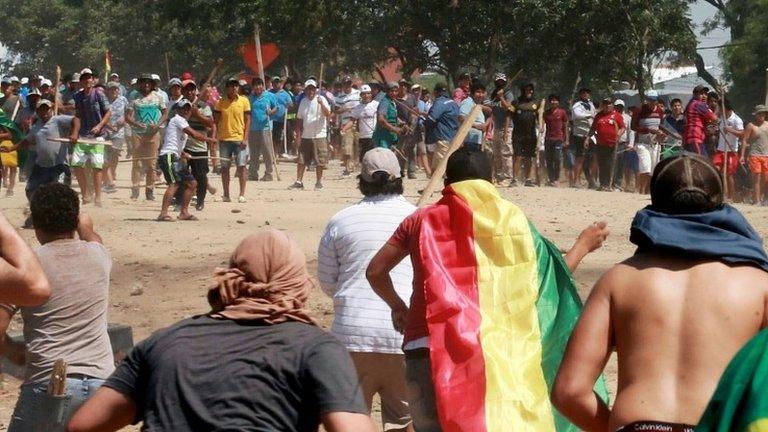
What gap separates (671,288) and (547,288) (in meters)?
2.38

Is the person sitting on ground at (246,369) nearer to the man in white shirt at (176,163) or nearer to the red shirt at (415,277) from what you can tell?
the red shirt at (415,277)

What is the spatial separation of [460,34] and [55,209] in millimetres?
29633

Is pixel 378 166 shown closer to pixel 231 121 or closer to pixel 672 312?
pixel 672 312

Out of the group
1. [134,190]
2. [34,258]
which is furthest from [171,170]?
[34,258]

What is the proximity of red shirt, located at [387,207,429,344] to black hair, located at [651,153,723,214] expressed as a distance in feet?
6.73

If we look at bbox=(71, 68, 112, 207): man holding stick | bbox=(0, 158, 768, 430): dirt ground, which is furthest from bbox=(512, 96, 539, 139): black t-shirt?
bbox=(71, 68, 112, 207): man holding stick

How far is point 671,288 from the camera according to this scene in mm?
3996

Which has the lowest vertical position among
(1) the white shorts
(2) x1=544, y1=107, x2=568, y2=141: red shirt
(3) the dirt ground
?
(3) the dirt ground

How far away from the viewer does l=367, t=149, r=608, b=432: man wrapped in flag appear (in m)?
6.04

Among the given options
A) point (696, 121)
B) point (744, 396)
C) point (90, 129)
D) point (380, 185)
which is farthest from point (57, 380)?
point (696, 121)

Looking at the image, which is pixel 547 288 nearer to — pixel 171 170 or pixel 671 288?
pixel 671 288

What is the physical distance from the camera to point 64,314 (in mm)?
5898

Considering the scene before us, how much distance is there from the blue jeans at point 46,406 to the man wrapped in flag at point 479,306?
1.26 metres

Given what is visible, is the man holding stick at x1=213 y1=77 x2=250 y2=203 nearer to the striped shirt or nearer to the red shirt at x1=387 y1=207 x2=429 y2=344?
the striped shirt
